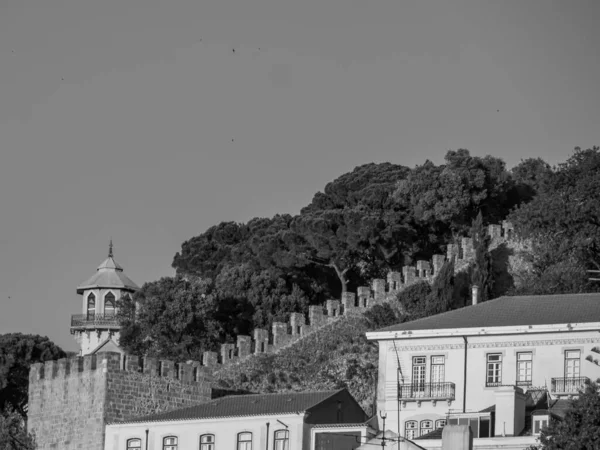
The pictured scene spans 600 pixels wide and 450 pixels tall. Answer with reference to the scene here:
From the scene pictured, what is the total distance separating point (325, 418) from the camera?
70.5 metres

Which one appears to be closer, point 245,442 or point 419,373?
point 245,442

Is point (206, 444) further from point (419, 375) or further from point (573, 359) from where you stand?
point (573, 359)

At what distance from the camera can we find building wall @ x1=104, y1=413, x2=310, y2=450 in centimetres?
6906

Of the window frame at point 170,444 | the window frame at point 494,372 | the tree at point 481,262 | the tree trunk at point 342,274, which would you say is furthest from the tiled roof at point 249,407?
the tree trunk at point 342,274

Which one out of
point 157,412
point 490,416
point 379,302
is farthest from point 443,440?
point 379,302

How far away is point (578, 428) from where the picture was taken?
5916 centimetres

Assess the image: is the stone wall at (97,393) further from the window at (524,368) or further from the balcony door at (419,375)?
the window at (524,368)

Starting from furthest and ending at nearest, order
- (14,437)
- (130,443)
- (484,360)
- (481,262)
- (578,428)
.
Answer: (481,262) → (14,437) → (130,443) → (484,360) → (578,428)

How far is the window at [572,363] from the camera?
68.7 metres

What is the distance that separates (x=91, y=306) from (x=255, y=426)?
5443 centimetres

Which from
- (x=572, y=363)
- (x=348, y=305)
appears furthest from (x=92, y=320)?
(x=572, y=363)

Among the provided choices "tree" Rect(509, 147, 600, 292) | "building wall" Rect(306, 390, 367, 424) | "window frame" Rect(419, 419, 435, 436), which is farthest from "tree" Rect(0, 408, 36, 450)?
"tree" Rect(509, 147, 600, 292)

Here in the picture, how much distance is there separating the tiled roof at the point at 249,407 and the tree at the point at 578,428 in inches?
485

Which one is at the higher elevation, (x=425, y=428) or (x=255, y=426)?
(x=425, y=428)
